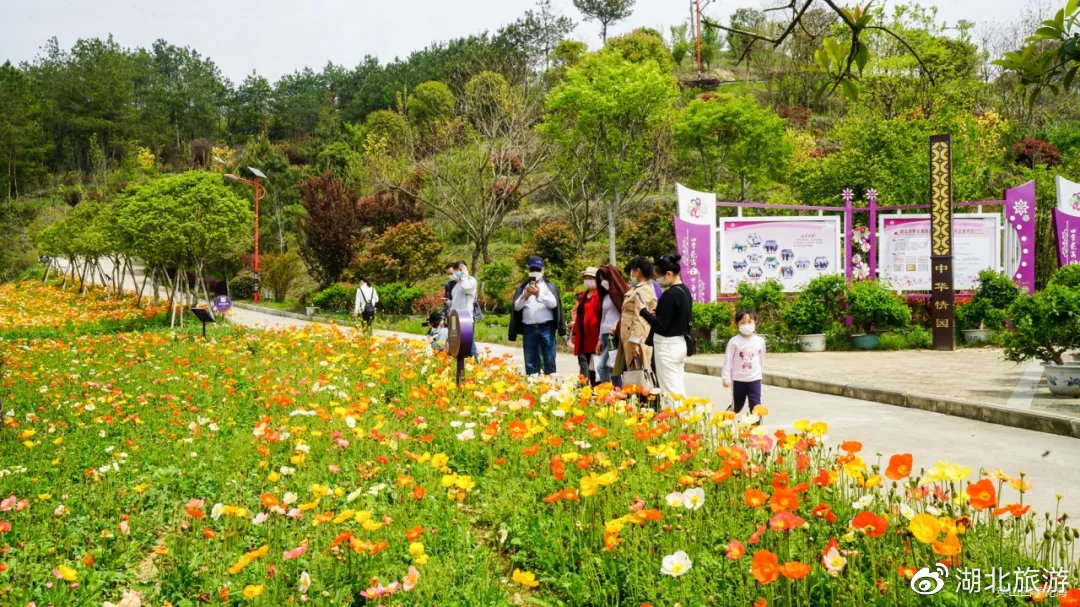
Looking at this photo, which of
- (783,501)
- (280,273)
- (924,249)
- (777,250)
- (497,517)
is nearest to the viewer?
(783,501)

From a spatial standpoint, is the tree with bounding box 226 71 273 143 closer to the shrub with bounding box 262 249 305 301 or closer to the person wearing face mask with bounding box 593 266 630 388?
the shrub with bounding box 262 249 305 301

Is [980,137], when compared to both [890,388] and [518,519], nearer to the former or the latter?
[890,388]

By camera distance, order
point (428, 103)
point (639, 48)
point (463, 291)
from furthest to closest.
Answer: point (428, 103), point (639, 48), point (463, 291)

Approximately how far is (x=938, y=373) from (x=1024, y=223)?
848 centimetres

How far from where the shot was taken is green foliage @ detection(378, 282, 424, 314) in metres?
28.6

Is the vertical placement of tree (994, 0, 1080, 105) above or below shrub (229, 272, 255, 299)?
above

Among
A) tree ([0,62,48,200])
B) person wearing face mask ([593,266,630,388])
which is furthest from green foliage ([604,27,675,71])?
tree ([0,62,48,200])

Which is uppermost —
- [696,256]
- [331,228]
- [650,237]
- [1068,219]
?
[331,228]

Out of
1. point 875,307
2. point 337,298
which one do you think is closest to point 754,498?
point 875,307

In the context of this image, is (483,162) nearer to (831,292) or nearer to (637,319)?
(831,292)

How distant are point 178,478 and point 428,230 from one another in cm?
2799

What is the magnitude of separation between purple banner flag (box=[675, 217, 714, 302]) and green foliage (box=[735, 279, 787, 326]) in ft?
2.37

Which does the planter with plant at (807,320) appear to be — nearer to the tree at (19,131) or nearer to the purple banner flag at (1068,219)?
the purple banner flag at (1068,219)

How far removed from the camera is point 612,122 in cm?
3152
